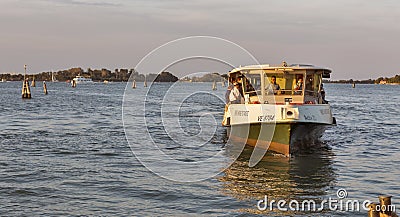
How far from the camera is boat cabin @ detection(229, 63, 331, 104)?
22500 millimetres

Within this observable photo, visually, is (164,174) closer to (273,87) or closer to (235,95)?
(273,87)

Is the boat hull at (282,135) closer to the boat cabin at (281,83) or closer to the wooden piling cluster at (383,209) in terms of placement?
the boat cabin at (281,83)

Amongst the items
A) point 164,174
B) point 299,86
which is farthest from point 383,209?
point 299,86

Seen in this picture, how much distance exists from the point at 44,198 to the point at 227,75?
14.2 m

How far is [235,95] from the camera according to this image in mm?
24609

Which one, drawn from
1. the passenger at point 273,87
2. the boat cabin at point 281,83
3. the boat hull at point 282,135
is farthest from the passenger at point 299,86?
the boat hull at point 282,135

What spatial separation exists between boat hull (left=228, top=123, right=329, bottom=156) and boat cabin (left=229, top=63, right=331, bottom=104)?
3.63ft

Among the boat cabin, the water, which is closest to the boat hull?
the water

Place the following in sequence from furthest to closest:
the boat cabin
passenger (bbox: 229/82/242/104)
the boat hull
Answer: passenger (bbox: 229/82/242/104)
the boat cabin
the boat hull

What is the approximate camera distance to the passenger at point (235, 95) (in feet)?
80.3

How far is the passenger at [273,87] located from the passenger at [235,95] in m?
2.02

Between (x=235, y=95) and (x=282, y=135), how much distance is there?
407cm

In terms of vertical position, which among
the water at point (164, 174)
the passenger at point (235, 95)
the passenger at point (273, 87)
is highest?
the passenger at point (273, 87)

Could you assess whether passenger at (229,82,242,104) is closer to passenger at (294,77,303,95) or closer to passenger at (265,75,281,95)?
passenger at (265,75,281,95)
